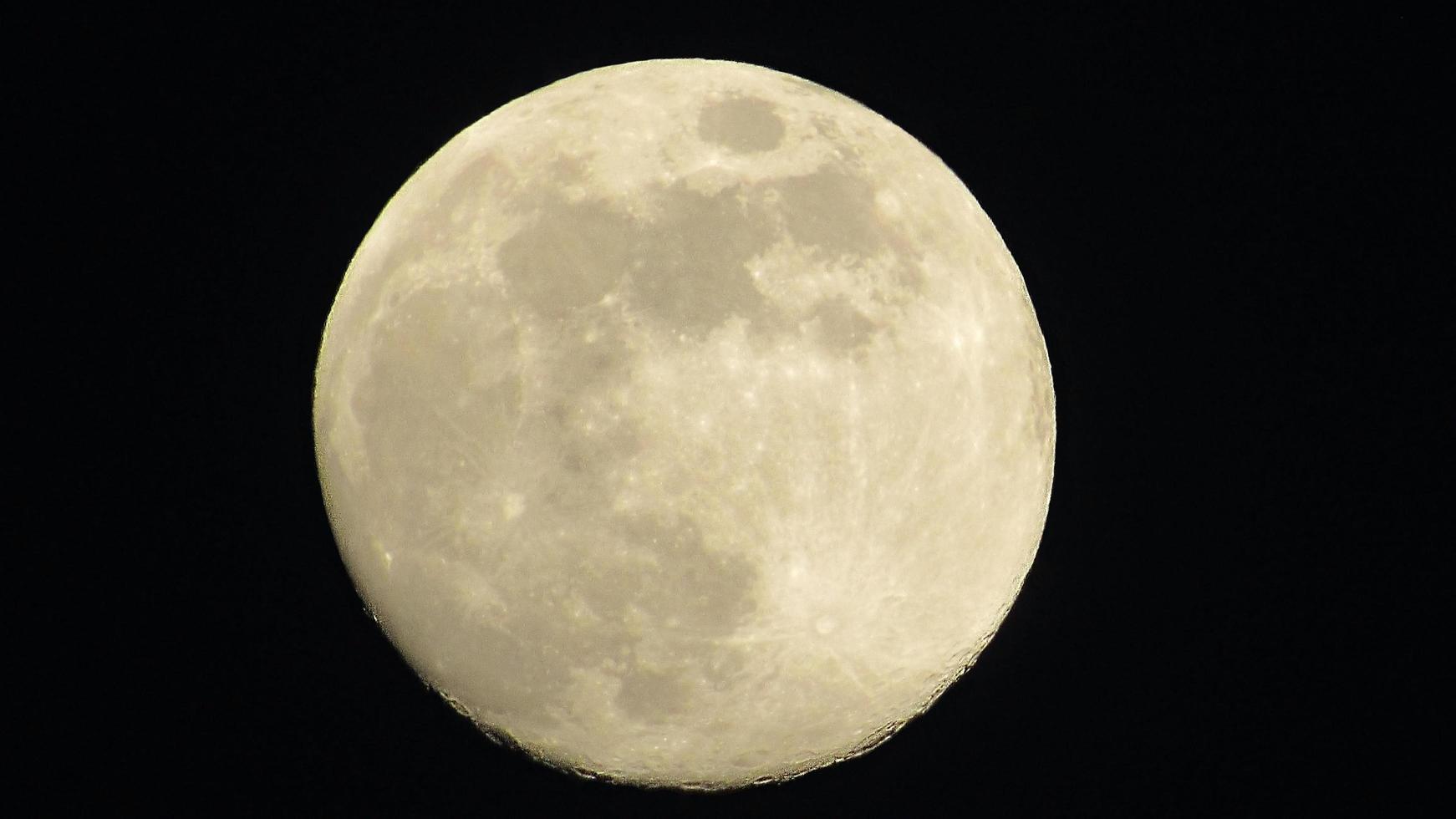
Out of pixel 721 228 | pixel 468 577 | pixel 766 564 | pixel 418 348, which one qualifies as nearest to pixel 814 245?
pixel 721 228

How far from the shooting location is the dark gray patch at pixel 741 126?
388 cm

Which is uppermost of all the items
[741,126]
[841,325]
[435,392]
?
[741,126]

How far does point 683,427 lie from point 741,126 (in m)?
1.26

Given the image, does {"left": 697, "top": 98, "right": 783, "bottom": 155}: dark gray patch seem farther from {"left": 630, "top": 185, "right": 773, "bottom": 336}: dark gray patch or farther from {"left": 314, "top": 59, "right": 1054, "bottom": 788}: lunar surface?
{"left": 630, "top": 185, "right": 773, "bottom": 336}: dark gray patch

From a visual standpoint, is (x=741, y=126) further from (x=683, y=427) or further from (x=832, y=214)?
(x=683, y=427)

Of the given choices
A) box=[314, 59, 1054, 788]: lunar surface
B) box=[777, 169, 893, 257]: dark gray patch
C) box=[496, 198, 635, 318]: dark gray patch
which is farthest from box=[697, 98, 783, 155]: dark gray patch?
box=[496, 198, 635, 318]: dark gray patch

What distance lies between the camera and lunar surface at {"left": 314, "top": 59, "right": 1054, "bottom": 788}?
3518 mm

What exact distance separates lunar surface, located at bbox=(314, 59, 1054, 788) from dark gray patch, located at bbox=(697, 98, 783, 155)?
0.01m

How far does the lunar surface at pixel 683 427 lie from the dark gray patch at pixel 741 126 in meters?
0.01

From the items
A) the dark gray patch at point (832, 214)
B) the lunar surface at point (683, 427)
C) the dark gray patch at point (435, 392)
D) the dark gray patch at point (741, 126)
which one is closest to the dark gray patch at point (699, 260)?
the lunar surface at point (683, 427)

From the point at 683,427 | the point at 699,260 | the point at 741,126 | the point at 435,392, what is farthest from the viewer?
the point at 741,126

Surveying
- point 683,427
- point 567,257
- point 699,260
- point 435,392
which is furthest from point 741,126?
point 435,392

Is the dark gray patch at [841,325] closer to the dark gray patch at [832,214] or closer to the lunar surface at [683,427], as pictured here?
the lunar surface at [683,427]

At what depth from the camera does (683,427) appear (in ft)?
11.4
